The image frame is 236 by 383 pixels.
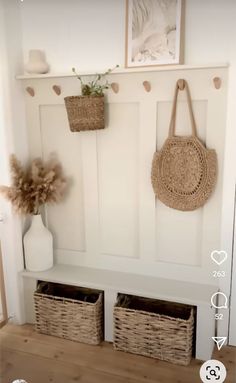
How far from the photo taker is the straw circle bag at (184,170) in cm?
171

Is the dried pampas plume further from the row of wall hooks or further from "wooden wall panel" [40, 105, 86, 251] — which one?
the row of wall hooks

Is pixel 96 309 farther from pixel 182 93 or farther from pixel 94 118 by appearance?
pixel 182 93

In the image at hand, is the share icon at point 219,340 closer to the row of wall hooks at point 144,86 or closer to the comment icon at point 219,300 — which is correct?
the comment icon at point 219,300

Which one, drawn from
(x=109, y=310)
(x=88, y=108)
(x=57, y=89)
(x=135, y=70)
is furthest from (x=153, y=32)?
(x=109, y=310)

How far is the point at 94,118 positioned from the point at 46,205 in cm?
61

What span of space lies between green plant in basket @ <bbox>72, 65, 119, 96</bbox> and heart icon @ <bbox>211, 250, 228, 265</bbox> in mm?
899

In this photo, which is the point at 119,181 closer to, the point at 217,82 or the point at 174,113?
the point at 174,113

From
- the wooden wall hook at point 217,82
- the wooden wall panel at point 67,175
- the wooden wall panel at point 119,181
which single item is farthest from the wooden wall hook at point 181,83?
the wooden wall panel at point 67,175

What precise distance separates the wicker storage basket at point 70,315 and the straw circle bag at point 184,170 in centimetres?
62

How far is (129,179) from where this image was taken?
1927 millimetres

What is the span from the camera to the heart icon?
178 centimetres

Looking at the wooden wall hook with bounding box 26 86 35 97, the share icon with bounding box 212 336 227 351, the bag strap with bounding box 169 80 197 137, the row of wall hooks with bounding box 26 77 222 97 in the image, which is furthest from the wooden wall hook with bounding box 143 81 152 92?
the share icon with bounding box 212 336 227 351

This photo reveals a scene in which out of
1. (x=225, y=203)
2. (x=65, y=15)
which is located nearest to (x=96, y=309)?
(x=225, y=203)

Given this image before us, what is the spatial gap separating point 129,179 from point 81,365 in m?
0.89
